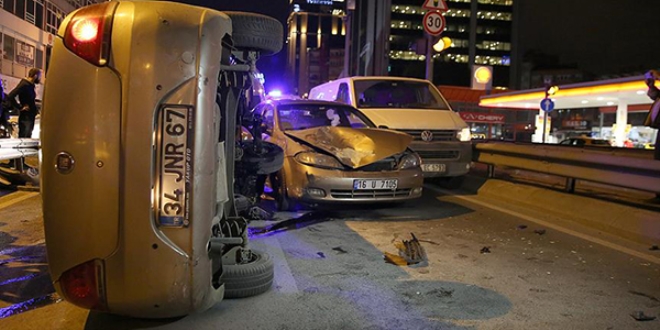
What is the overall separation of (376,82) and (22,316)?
780 cm

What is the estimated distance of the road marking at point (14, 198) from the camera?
7.04m

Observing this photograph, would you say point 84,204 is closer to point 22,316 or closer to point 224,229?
point 224,229

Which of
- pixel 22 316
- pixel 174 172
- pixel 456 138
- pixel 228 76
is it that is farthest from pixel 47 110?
pixel 456 138

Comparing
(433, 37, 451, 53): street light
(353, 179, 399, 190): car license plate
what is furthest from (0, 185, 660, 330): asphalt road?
(433, 37, 451, 53): street light

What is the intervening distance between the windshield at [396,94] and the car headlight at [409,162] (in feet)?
8.95

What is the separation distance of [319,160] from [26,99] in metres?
6.95

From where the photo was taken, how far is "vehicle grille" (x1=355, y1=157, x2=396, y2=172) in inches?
251

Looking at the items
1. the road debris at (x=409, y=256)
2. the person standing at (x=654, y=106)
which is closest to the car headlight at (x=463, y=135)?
the person standing at (x=654, y=106)

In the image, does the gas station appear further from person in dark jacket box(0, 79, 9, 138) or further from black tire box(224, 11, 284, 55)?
black tire box(224, 11, 284, 55)

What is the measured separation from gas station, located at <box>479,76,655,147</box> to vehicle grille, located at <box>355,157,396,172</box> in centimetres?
1761

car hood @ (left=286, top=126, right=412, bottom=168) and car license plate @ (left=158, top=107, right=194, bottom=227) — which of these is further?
car hood @ (left=286, top=126, right=412, bottom=168)

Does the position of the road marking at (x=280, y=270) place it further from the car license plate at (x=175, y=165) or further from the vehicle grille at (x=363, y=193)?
the car license plate at (x=175, y=165)

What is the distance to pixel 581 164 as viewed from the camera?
6.99 m

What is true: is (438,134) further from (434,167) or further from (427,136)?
(434,167)
